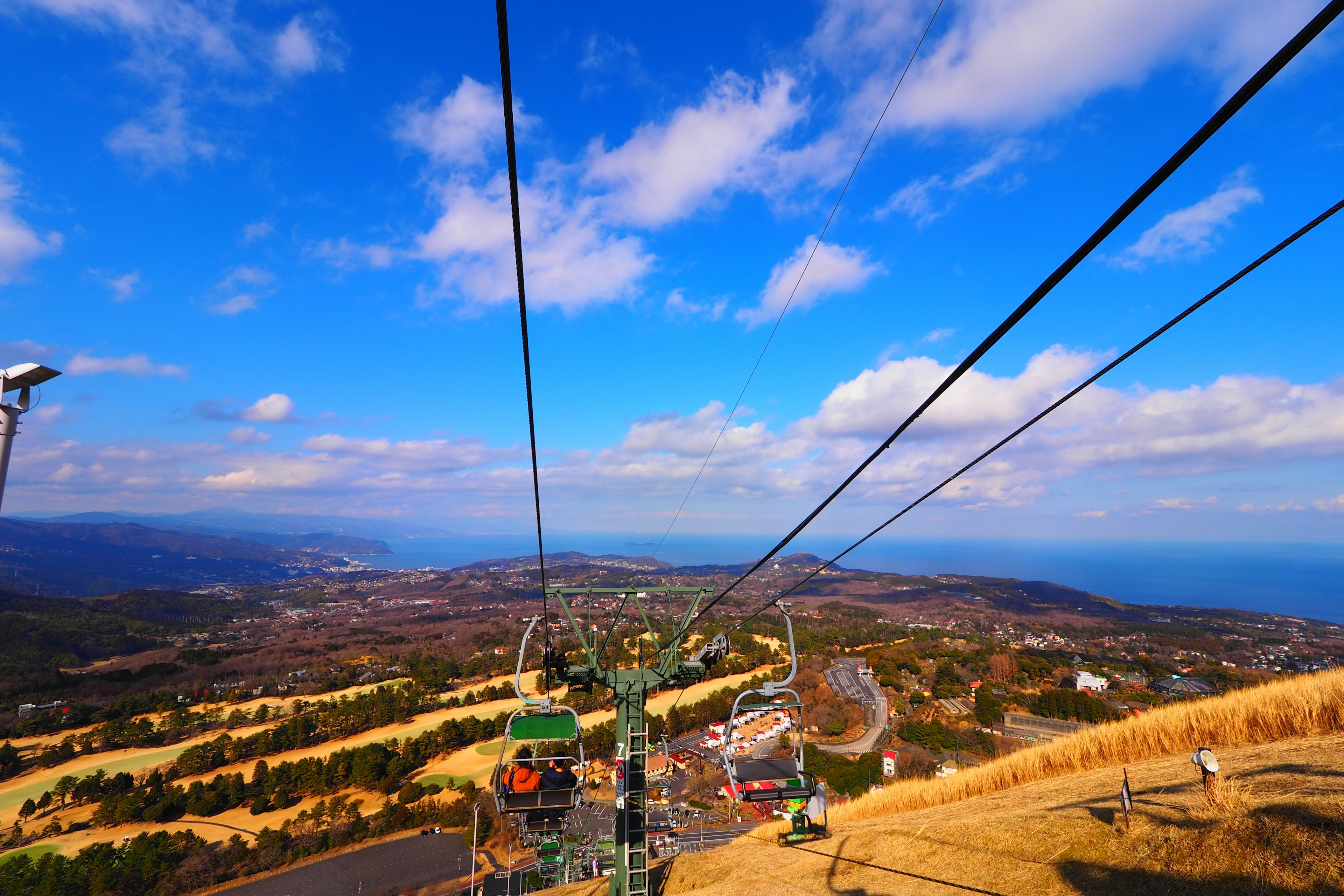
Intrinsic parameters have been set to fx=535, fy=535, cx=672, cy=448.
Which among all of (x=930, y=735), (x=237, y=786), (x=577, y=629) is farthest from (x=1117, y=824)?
(x=237, y=786)

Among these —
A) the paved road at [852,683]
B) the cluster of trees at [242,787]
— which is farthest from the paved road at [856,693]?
the cluster of trees at [242,787]

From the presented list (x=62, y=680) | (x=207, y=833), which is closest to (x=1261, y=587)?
(x=207, y=833)

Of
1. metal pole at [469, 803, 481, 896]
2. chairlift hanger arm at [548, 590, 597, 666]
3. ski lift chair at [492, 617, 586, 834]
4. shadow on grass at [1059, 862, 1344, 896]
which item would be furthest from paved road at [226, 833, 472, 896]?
shadow on grass at [1059, 862, 1344, 896]

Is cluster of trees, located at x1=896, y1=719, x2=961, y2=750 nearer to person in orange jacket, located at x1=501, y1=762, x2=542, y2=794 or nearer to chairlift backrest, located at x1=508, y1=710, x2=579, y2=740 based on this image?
chairlift backrest, located at x1=508, y1=710, x2=579, y2=740

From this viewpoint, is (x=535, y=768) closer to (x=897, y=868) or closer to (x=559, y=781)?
(x=559, y=781)

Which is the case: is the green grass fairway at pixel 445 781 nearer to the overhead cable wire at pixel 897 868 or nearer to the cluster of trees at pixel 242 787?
the cluster of trees at pixel 242 787
